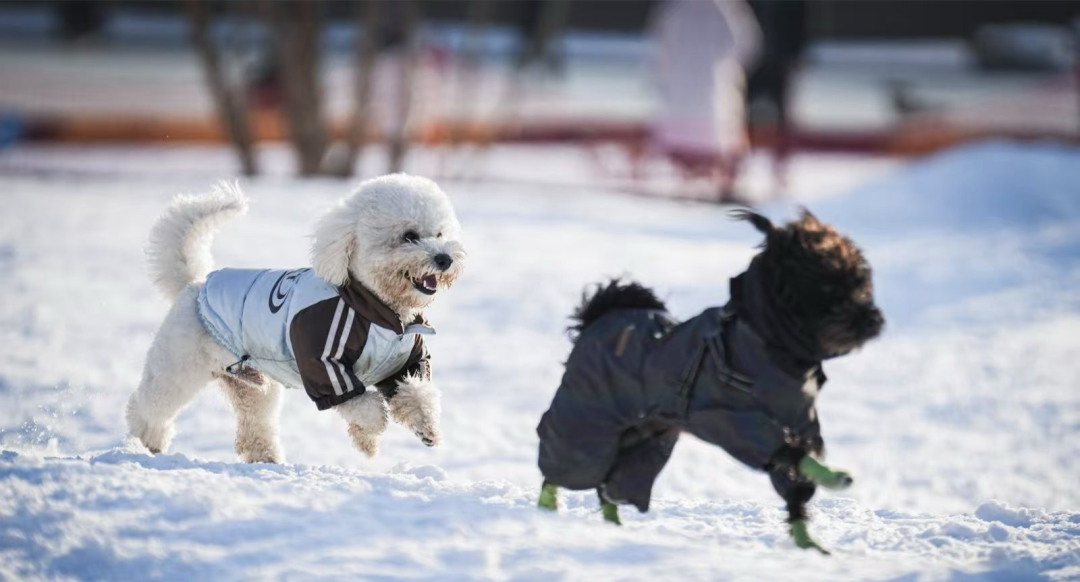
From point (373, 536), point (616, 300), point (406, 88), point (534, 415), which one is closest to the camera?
point (373, 536)

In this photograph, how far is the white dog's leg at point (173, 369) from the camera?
4562mm

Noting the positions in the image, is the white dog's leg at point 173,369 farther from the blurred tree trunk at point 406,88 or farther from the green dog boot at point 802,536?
the blurred tree trunk at point 406,88

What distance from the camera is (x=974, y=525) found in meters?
4.28

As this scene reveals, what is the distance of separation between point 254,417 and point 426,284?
103cm

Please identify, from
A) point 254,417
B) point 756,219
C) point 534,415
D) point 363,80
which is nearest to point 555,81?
point 363,80

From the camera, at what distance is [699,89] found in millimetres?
15234

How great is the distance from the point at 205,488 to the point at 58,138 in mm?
17073

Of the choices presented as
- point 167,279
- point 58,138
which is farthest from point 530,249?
point 58,138

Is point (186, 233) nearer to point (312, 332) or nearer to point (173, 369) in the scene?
point (173, 369)

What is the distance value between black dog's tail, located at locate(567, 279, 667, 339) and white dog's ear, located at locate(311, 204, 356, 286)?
2.92 ft

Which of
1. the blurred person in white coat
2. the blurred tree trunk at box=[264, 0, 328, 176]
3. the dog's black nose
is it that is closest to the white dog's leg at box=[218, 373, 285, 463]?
the dog's black nose

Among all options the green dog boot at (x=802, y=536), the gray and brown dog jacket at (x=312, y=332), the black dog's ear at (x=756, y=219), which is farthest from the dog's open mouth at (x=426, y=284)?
the green dog boot at (x=802, y=536)

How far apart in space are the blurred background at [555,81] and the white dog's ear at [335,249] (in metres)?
10.0

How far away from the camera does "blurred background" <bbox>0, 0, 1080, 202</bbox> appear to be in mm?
15148
